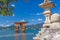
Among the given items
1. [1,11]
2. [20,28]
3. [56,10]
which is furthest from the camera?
[20,28]

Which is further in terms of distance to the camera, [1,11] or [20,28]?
[20,28]

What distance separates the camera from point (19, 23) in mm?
10273

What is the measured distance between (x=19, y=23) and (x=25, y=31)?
59cm

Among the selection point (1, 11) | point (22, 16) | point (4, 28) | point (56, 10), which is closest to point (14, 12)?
point (22, 16)

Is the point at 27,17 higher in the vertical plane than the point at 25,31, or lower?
higher

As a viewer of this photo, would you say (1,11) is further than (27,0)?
No

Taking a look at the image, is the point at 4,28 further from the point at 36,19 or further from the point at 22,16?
the point at 36,19

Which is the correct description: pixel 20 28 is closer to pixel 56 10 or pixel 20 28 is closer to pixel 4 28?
pixel 4 28

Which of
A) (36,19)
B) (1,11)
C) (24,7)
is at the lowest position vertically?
(1,11)

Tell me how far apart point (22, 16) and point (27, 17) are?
0.32m

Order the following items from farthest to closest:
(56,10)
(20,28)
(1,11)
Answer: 1. (20,28)
2. (56,10)
3. (1,11)

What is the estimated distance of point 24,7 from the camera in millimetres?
10305

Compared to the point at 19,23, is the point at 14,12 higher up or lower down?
higher up

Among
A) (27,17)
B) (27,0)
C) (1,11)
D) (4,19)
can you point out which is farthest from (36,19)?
(1,11)
